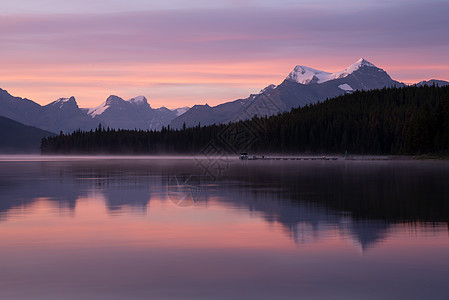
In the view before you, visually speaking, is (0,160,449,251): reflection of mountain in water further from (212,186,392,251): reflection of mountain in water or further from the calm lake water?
the calm lake water

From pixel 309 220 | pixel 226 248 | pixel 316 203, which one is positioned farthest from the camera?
pixel 316 203

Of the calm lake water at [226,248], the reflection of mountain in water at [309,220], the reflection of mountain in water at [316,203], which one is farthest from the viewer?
the reflection of mountain in water at [316,203]

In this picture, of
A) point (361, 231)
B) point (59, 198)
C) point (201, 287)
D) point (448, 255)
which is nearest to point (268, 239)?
point (361, 231)

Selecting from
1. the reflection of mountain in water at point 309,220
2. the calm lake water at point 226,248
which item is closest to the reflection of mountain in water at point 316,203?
the reflection of mountain in water at point 309,220

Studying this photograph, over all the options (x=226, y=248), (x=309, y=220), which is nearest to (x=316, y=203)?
(x=309, y=220)

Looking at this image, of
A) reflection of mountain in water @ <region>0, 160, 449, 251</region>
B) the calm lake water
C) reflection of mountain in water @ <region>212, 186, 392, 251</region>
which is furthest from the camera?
reflection of mountain in water @ <region>0, 160, 449, 251</region>

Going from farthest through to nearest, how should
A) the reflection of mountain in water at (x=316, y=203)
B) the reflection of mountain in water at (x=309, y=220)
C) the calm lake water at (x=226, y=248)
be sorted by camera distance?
1. the reflection of mountain in water at (x=316, y=203)
2. the reflection of mountain in water at (x=309, y=220)
3. the calm lake water at (x=226, y=248)

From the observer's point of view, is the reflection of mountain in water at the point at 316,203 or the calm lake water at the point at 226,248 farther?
the reflection of mountain in water at the point at 316,203

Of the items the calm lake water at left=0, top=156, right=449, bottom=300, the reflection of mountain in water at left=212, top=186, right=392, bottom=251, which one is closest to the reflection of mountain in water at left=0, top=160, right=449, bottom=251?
the reflection of mountain in water at left=212, top=186, right=392, bottom=251

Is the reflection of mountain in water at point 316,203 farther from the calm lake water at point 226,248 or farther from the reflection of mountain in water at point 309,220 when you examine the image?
the calm lake water at point 226,248

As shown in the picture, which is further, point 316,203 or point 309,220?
point 316,203

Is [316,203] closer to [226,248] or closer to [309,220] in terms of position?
[309,220]

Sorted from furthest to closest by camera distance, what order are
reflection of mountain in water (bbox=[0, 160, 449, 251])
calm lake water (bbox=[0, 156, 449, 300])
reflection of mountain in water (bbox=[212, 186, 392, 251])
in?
reflection of mountain in water (bbox=[0, 160, 449, 251]) < reflection of mountain in water (bbox=[212, 186, 392, 251]) < calm lake water (bbox=[0, 156, 449, 300])

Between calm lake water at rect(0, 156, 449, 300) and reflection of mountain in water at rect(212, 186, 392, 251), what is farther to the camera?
reflection of mountain in water at rect(212, 186, 392, 251)
